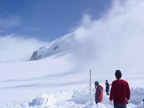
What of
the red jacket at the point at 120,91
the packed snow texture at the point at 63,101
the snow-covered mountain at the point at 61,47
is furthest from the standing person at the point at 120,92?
the snow-covered mountain at the point at 61,47

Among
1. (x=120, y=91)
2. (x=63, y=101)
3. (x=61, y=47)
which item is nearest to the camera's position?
(x=120, y=91)

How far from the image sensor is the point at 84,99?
8.75m

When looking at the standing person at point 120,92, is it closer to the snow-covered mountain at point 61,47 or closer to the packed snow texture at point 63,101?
the packed snow texture at point 63,101

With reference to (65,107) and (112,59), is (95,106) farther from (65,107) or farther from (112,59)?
(112,59)

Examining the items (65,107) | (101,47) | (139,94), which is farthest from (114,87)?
(101,47)

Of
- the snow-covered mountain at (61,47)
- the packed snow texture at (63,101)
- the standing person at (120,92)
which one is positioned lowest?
the packed snow texture at (63,101)

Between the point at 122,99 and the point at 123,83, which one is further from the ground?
the point at 123,83

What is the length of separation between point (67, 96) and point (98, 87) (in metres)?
5.25

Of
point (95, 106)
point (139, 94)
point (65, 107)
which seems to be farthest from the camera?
point (139, 94)

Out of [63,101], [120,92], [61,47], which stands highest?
[61,47]

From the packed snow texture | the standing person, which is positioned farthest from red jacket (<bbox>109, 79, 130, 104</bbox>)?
the packed snow texture

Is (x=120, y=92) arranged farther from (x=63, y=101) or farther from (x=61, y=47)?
(x=61, y=47)

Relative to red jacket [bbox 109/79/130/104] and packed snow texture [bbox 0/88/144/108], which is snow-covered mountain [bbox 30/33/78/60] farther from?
red jacket [bbox 109/79/130/104]

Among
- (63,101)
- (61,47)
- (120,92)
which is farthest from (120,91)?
(61,47)
